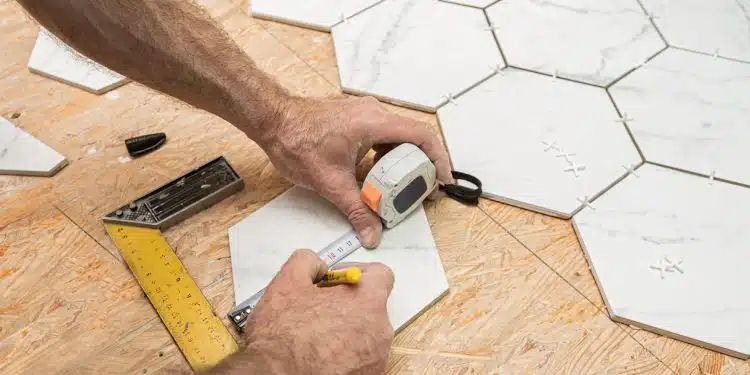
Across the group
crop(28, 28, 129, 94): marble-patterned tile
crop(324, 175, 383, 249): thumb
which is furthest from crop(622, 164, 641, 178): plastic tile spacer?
crop(28, 28, 129, 94): marble-patterned tile

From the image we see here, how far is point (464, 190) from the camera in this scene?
1112mm

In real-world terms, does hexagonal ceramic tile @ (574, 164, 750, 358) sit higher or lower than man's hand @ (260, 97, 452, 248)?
lower

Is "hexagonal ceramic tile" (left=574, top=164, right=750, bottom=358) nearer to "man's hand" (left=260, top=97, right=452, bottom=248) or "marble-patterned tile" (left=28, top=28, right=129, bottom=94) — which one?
"man's hand" (left=260, top=97, right=452, bottom=248)

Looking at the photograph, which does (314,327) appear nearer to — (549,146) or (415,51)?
(549,146)

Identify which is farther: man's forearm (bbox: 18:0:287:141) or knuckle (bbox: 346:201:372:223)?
knuckle (bbox: 346:201:372:223)

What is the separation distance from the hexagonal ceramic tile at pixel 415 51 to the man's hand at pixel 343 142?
0.26 metres

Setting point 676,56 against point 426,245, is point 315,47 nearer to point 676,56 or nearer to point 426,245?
point 426,245

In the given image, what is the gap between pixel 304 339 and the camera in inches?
31.9

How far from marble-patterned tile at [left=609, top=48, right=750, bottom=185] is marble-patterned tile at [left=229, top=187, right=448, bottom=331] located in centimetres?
54

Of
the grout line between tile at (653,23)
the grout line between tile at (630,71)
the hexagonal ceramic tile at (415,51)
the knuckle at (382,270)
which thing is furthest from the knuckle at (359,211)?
the grout line between tile at (653,23)

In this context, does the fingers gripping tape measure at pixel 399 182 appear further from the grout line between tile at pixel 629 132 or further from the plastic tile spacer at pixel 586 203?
the grout line between tile at pixel 629 132

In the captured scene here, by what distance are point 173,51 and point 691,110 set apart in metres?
1.12

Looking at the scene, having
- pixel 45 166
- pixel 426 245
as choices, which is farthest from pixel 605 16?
pixel 45 166

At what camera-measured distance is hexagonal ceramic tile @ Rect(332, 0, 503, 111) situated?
1321 mm
